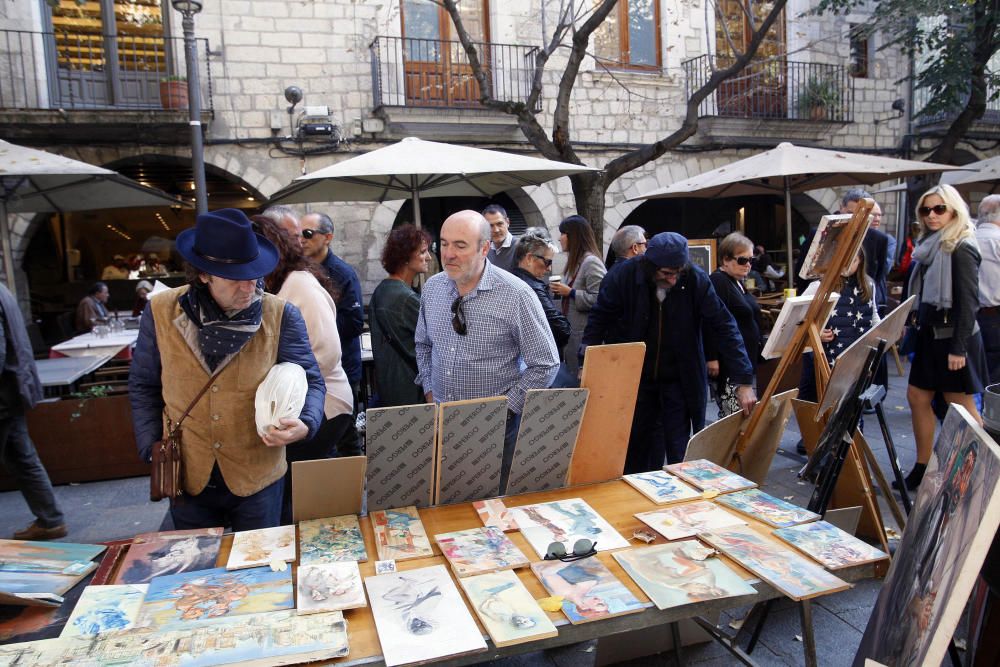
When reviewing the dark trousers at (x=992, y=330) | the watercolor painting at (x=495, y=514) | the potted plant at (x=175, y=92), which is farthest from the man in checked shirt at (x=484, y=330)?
the potted plant at (x=175, y=92)

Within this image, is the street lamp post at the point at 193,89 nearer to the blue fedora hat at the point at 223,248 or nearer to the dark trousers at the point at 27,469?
the dark trousers at the point at 27,469

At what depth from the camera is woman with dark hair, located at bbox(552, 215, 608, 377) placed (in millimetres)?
4828

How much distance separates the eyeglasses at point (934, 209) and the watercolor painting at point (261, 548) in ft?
13.2

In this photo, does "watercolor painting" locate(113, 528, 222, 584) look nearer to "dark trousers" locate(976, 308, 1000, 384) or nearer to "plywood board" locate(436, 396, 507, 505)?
"plywood board" locate(436, 396, 507, 505)

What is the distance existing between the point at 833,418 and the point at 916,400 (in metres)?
1.88

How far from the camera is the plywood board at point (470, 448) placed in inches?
85.7

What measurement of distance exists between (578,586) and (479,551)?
0.31 metres

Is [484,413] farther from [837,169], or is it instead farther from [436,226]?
[436,226]

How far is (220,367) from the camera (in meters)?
2.26

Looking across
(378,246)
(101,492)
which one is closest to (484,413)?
(101,492)

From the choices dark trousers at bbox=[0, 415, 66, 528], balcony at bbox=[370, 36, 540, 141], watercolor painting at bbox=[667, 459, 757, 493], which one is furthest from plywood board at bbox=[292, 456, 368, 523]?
balcony at bbox=[370, 36, 540, 141]

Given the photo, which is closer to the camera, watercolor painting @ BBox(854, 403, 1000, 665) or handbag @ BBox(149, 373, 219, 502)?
watercolor painting @ BBox(854, 403, 1000, 665)

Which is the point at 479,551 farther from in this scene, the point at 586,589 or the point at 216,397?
the point at 216,397

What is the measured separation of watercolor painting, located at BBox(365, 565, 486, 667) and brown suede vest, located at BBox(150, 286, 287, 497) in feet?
2.64
